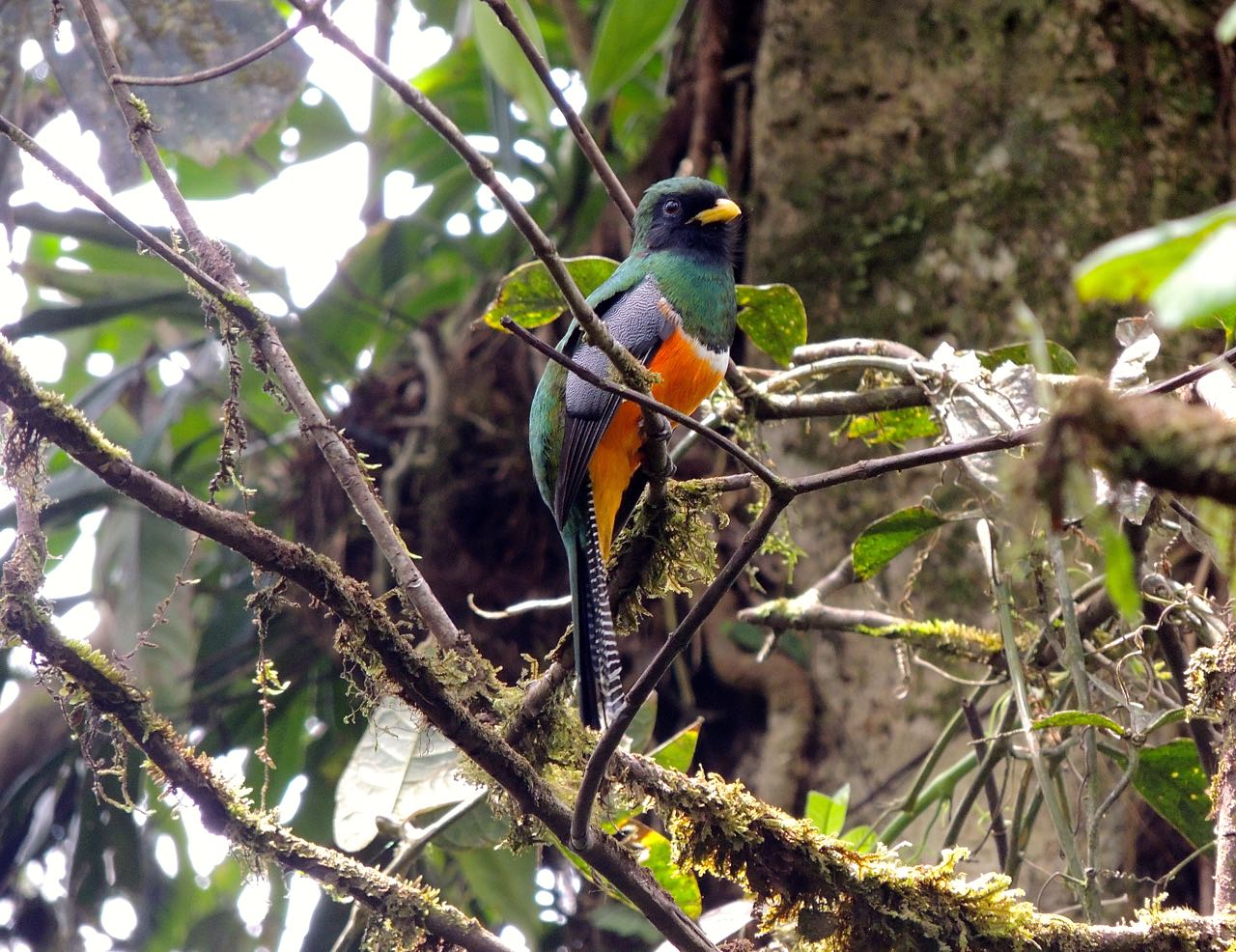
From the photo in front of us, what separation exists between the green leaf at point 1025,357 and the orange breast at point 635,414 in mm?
588

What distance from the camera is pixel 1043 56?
3396 mm

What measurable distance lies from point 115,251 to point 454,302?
1.46 meters

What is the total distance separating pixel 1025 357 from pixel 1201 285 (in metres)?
2.02

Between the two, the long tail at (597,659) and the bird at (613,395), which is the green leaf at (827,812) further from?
the long tail at (597,659)

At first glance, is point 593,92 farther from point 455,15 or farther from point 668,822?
point 668,822

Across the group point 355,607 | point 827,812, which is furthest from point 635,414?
point 355,607

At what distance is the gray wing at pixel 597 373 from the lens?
104 inches

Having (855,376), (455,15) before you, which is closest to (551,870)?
(855,376)

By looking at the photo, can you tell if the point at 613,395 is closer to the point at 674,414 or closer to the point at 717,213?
the point at 717,213

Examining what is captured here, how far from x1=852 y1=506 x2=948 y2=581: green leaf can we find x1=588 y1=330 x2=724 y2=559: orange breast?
534 millimetres

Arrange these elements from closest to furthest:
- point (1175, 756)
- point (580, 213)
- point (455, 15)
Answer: point (1175, 756) < point (580, 213) < point (455, 15)

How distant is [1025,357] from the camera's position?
2395 millimetres

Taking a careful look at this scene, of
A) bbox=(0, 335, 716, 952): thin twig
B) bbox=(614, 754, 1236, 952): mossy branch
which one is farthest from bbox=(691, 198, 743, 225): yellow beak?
bbox=(0, 335, 716, 952): thin twig

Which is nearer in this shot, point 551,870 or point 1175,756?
point 1175,756
